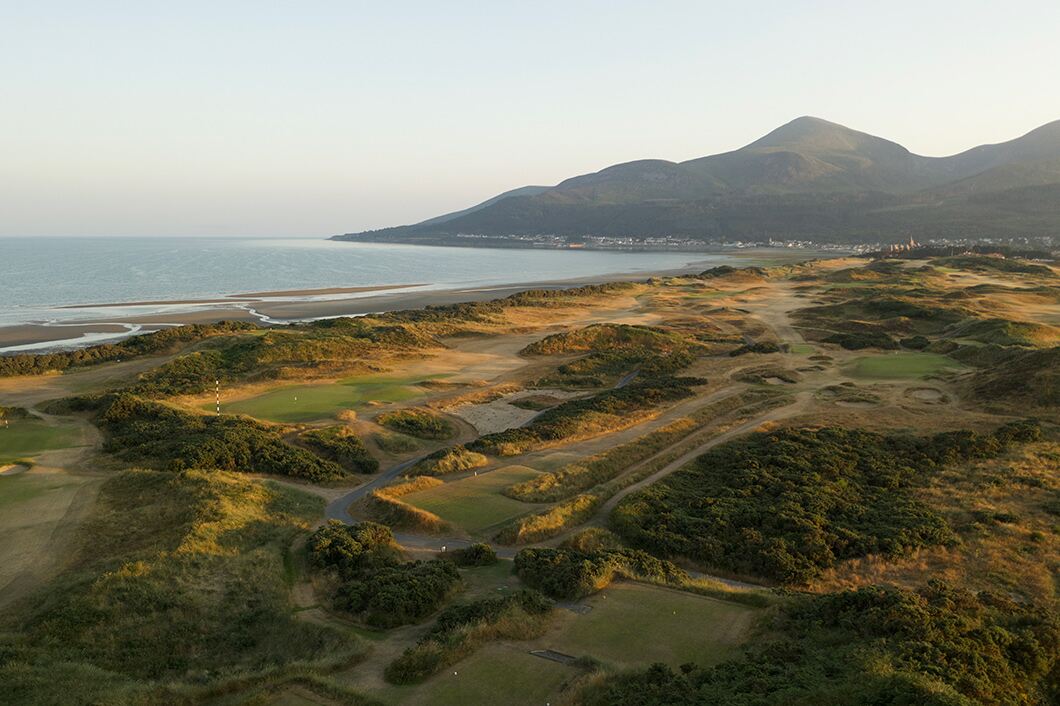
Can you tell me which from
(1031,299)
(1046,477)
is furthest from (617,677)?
(1031,299)

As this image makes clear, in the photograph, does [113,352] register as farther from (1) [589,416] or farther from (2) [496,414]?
(1) [589,416]

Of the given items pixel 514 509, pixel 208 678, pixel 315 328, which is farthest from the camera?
pixel 315 328

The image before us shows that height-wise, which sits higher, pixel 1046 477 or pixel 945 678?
pixel 945 678

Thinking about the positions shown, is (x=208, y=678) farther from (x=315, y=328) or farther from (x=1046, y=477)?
(x=315, y=328)

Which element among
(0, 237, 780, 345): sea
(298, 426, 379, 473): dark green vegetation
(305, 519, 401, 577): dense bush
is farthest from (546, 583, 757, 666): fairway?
(0, 237, 780, 345): sea

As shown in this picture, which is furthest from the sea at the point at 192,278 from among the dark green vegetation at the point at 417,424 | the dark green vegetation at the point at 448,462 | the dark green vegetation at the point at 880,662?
the dark green vegetation at the point at 880,662

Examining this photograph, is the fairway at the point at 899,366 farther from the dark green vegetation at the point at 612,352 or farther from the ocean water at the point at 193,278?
the ocean water at the point at 193,278
